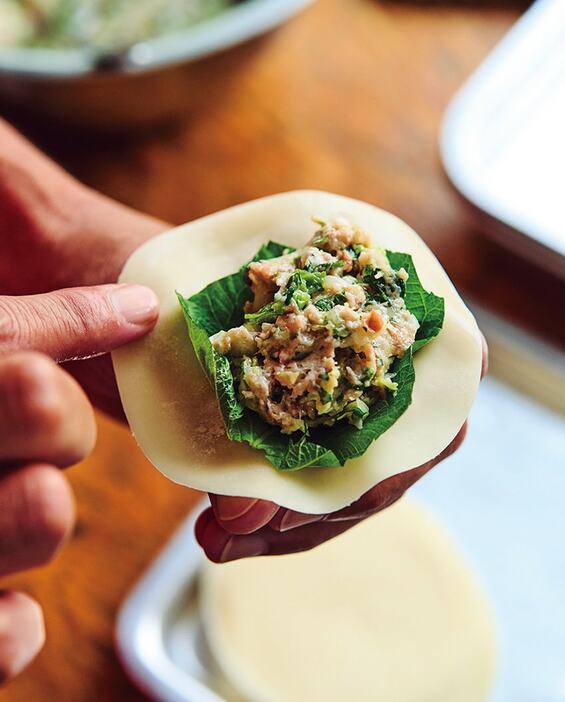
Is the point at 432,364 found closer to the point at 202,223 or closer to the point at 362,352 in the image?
the point at 362,352

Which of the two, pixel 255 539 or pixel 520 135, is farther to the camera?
pixel 520 135

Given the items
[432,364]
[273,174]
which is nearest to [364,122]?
[273,174]

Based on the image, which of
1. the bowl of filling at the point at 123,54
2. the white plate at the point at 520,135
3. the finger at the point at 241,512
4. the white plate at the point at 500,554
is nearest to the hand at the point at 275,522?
the finger at the point at 241,512

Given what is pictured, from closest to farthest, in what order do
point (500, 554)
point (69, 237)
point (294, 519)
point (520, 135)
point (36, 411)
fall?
point (36, 411)
point (294, 519)
point (69, 237)
point (500, 554)
point (520, 135)

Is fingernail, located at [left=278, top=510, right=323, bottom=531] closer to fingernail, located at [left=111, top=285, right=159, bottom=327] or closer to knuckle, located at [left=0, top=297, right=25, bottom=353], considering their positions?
fingernail, located at [left=111, top=285, right=159, bottom=327]

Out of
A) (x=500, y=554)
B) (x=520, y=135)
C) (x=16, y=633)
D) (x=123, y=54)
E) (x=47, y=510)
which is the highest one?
(x=520, y=135)

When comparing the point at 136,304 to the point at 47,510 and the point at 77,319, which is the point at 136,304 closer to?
the point at 77,319

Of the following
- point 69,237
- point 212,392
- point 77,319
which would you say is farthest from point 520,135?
point 77,319
